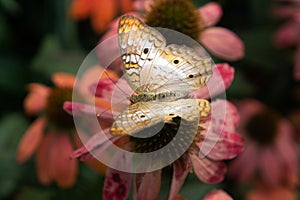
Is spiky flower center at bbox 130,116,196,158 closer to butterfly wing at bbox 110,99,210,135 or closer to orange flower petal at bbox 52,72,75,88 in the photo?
butterfly wing at bbox 110,99,210,135

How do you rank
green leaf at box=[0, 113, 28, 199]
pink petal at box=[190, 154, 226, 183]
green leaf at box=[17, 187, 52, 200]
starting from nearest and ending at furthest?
pink petal at box=[190, 154, 226, 183] → green leaf at box=[17, 187, 52, 200] → green leaf at box=[0, 113, 28, 199]

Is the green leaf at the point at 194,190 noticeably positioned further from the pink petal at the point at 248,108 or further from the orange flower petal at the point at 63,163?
the pink petal at the point at 248,108

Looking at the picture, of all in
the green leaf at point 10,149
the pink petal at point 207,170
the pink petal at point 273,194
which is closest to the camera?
the pink petal at point 207,170

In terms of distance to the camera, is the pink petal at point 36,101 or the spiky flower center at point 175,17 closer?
the spiky flower center at point 175,17

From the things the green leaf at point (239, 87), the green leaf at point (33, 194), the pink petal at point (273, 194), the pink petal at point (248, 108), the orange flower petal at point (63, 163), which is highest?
the orange flower petal at point (63, 163)

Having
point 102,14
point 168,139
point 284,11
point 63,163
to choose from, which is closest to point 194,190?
point 63,163

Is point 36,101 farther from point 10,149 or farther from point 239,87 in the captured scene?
point 239,87

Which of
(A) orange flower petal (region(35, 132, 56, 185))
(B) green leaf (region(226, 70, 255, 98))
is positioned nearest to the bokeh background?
(B) green leaf (region(226, 70, 255, 98))

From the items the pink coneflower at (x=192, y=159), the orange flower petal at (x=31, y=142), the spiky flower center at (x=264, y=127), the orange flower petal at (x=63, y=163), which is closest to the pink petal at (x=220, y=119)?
the pink coneflower at (x=192, y=159)
